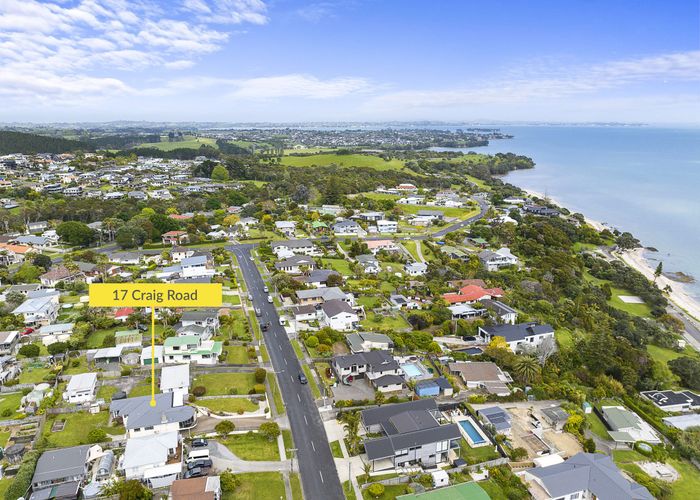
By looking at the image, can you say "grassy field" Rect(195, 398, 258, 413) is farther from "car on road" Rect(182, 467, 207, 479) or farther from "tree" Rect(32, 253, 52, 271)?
"tree" Rect(32, 253, 52, 271)

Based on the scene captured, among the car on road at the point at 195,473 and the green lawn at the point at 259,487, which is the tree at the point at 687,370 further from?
the car on road at the point at 195,473

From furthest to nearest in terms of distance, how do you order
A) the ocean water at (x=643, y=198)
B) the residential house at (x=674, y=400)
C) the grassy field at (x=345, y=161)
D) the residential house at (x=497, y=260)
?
the grassy field at (x=345, y=161), the ocean water at (x=643, y=198), the residential house at (x=497, y=260), the residential house at (x=674, y=400)

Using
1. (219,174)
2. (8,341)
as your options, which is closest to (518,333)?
(8,341)

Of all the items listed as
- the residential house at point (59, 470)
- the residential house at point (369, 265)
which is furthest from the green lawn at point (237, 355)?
the residential house at point (369, 265)

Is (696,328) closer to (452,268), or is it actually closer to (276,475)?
(452,268)

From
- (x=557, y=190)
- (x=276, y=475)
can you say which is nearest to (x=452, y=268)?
(x=276, y=475)

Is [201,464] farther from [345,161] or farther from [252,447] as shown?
[345,161]
